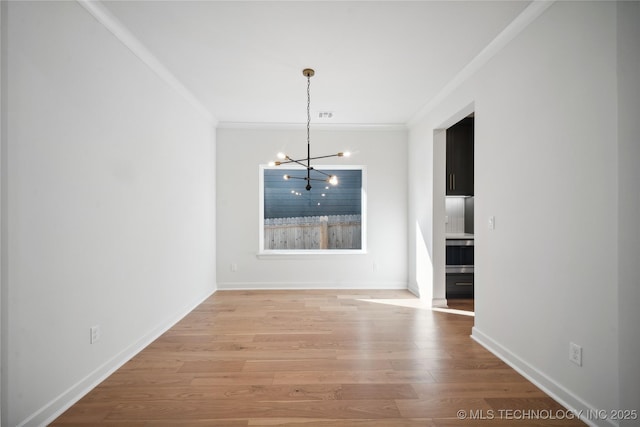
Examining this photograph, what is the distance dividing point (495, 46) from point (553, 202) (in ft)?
4.90

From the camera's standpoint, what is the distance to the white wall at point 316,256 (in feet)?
16.9

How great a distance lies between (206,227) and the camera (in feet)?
15.3

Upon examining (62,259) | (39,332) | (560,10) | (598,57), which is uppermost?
(560,10)

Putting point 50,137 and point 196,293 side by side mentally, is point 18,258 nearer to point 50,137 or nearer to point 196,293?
point 50,137

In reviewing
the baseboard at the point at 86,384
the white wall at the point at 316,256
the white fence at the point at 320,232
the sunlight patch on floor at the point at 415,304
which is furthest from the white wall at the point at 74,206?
the sunlight patch on floor at the point at 415,304

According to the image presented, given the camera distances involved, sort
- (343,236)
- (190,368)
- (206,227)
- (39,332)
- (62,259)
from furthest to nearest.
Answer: (343,236) < (206,227) < (190,368) < (62,259) < (39,332)

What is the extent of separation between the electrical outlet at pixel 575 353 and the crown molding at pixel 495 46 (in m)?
2.23

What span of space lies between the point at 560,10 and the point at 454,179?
284 cm

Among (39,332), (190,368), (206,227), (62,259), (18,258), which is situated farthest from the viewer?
(206,227)

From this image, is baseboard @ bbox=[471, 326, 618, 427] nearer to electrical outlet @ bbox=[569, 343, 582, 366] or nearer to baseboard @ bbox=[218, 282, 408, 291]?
electrical outlet @ bbox=[569, 343, 582, 366]

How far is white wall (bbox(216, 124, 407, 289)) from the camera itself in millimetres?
5152

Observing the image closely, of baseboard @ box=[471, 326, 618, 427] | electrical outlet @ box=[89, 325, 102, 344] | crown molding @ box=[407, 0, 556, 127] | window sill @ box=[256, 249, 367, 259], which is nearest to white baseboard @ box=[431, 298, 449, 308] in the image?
baseboard @ box=[471, 326, 618, 427]

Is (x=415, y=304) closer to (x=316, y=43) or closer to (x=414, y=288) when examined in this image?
(x=414, y=288)

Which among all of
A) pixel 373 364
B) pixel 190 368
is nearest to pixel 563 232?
pixel 373 364
